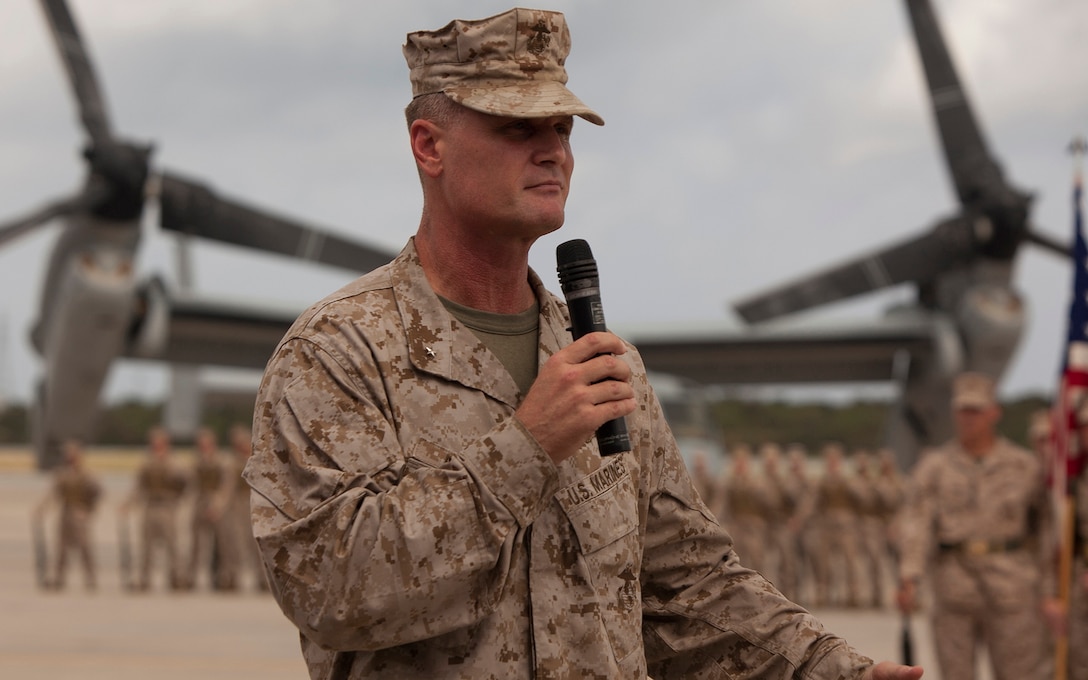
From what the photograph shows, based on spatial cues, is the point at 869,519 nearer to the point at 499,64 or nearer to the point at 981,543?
the point at 981,543

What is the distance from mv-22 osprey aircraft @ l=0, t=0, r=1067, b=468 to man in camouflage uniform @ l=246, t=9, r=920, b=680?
17570 mm

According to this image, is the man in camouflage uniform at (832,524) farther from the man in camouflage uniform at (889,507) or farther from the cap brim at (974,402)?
the cap brim at (974,402)

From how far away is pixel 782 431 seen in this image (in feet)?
167

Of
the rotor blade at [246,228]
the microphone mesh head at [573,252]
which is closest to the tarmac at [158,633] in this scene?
the rotor blade at [246,228]

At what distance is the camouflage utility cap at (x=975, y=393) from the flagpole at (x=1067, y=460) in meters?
0.40

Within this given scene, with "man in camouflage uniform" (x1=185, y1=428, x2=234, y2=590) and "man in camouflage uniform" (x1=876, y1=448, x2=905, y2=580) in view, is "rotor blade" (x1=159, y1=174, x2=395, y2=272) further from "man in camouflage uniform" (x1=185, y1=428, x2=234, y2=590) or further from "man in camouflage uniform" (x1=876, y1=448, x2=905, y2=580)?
"man in camouflage uniform" (x1=876, y1=448, x2=905, y2=580)

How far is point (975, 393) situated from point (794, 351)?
1742 centimetres

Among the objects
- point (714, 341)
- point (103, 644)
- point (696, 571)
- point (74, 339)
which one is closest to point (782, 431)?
point (714, 341)

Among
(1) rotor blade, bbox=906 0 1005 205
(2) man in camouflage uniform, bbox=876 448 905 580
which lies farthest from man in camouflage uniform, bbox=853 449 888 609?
(1) rotor blade, bbox=906 0 1005 205

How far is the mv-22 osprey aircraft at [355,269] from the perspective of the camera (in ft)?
61.6

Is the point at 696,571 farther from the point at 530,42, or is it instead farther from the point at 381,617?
the point at 530,42

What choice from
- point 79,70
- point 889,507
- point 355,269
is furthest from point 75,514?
point 889,507

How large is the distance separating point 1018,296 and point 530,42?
2087 cm

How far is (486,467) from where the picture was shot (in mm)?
1675
